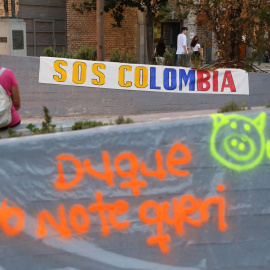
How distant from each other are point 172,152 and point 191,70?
8.32 m

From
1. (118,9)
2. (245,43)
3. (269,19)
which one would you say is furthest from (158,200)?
(118,9)

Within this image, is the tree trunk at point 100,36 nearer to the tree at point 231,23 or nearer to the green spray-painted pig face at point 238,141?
the tree at point 231,23

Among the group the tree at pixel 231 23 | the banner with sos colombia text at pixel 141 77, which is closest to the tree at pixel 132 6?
the tree at pixel 231 23

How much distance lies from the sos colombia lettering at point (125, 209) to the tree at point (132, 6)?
49.0ft

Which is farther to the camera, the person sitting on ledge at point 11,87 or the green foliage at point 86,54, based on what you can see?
the green foliage at point 86,54

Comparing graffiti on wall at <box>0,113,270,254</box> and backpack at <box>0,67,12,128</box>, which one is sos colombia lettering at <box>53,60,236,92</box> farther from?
graffiti on wall at <box>0,113,270,254</box>

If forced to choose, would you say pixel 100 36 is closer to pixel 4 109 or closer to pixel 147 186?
pixel 4 109

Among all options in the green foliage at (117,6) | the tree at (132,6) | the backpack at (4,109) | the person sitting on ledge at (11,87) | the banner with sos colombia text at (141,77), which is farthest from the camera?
the green foliage at (117,6)

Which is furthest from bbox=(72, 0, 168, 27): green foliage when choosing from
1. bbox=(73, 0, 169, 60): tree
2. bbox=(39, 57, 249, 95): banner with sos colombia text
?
bbox=(39, 57, 249, 95): banner with sos colombia text

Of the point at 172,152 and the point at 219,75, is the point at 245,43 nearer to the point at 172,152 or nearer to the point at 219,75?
the point at 219,75

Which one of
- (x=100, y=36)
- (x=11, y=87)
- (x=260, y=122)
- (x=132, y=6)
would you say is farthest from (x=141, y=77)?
(x=132, y=6)

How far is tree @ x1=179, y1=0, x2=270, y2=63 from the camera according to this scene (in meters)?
12.6

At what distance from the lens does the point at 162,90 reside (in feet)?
39.0

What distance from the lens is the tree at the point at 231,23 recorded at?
41.4 feet
